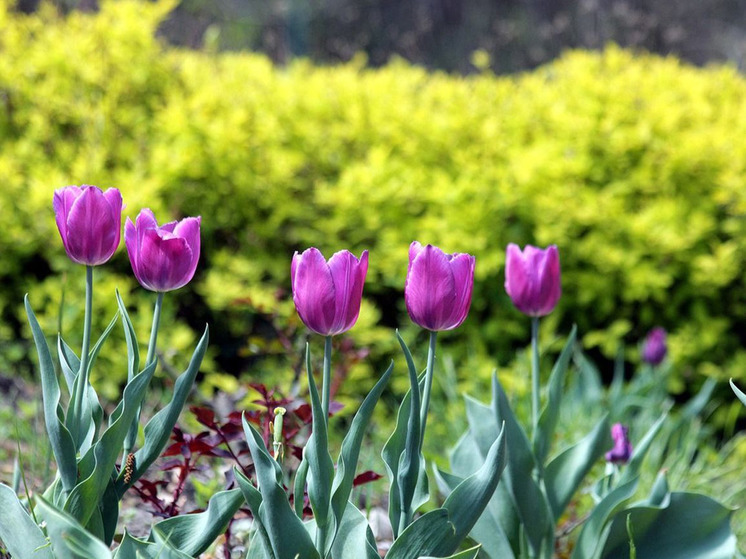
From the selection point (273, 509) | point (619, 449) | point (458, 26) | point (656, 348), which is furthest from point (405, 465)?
point (458, 26)

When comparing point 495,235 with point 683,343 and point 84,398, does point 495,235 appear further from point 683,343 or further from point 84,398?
point 84,398

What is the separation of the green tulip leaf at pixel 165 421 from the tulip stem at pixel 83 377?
89mm

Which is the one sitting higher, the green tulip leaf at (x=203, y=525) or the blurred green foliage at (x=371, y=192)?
the blurred green foliage at (x=371, y=192)

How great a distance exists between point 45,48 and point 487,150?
187cm

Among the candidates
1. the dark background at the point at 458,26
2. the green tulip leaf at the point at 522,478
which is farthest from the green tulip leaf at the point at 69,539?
the dark background at the point at 458,26

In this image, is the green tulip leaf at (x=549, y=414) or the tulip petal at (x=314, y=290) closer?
the tulip petal at (x=314, y=290)

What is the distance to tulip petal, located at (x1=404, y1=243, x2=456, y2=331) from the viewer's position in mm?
1149

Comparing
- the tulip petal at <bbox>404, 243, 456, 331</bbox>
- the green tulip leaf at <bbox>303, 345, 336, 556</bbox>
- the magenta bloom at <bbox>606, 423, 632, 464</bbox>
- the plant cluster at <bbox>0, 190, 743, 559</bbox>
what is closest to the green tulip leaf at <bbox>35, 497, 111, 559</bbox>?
the plant cluster at <bbox>0, 190, 743, 559</bbox>

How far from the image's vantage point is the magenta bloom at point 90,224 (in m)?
1.18

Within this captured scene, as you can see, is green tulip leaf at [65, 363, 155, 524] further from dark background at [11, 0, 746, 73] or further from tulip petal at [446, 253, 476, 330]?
dark background at [11, 0, 746, 73]

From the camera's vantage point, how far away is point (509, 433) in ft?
4.88

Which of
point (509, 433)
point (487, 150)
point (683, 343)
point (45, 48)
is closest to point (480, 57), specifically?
point (487, 150)

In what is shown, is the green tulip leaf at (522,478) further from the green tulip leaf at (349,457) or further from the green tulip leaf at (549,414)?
the green tulip leaf at (349,457)

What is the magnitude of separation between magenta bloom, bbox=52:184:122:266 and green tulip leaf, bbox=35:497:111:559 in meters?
0.36
